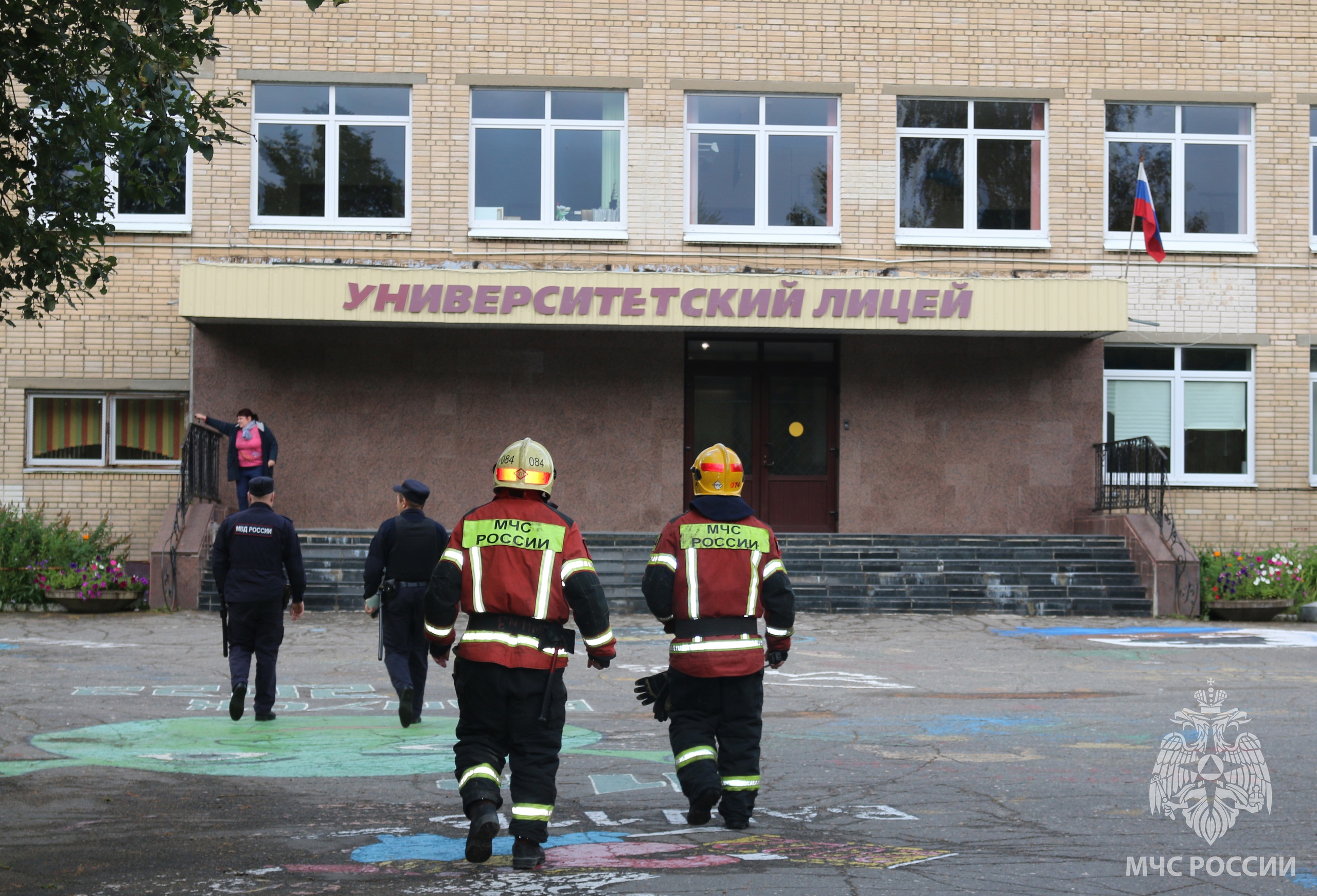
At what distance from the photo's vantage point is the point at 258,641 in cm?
985

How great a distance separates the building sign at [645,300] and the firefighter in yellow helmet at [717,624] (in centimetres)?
1210

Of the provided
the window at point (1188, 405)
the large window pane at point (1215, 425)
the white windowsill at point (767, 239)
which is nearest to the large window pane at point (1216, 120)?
the window at point (1188, 405)

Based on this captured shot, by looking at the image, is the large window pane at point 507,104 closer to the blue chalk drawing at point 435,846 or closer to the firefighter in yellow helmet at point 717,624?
the firefighter in yellow helmet at point 717,624

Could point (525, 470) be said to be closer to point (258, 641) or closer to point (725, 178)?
point (258, 641)

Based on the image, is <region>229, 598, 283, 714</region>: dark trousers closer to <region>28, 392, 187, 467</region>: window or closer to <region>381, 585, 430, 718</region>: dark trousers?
<region>381, 585, 430, 718</region>: dark trousers

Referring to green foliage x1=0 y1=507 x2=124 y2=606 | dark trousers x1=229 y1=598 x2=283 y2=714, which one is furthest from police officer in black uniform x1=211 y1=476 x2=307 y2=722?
green foliage x1=0 y1=507 x2=124 y2=606

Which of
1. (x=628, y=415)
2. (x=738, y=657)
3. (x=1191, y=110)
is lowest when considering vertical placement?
(x=738, y=657)

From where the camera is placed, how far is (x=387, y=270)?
61.1 feet

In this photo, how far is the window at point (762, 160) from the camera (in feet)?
68.1

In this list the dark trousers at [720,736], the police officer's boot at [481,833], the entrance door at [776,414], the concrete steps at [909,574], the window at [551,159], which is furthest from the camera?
the entrance door at [776,414]

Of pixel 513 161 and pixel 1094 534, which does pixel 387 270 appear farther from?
pixel 1094 534

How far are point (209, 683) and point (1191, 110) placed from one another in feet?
Answer: 56.4

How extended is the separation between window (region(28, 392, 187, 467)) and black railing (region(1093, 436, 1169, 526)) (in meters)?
13.7

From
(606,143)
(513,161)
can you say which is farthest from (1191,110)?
(513,161)
